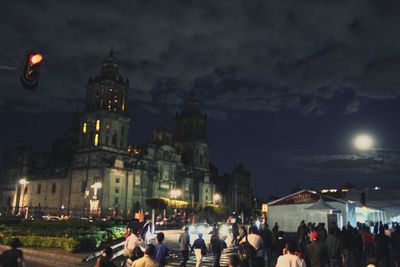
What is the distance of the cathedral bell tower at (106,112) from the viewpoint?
249ft

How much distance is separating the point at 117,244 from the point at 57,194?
205ft

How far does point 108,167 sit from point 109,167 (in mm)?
200

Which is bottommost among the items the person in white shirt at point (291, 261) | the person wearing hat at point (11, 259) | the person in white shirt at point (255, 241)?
the person wearing hat at point (11, 259)

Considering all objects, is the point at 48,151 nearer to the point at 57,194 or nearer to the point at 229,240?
the point at 57,194

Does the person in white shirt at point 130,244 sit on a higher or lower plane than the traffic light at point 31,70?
lower

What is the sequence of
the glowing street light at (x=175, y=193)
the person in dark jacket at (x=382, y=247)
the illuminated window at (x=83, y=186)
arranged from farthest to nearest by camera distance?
1. the glowing street light at (x=175, y=193)
2. the illuminated window at (x=83, y=186)
3. the person in dark jacket at (x=382, y=247)

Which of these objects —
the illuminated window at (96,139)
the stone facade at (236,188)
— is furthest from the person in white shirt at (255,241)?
the stone facade at (236,188)

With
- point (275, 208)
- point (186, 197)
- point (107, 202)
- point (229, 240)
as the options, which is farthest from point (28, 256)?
point (186, 197)

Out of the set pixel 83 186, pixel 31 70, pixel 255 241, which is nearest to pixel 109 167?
pixel 83 186

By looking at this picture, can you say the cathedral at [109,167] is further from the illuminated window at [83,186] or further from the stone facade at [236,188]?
the stone facade at [236,188]

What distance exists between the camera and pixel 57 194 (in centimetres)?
7931

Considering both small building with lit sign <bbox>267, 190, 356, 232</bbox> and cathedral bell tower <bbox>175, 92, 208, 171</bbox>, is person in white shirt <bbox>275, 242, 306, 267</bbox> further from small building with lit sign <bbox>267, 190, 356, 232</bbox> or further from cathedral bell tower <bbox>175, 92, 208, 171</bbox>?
cathedral bell tower <bbox>175, 92, 208, 171</bbox>

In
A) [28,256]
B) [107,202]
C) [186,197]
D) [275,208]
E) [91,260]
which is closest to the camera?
[91,260]

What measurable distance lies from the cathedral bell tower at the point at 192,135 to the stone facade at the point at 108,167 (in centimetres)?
26
